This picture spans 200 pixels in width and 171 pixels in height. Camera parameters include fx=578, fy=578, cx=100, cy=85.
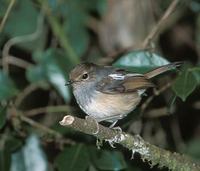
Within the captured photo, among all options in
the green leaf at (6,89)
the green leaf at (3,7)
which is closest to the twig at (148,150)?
the green leaf at (6,89)

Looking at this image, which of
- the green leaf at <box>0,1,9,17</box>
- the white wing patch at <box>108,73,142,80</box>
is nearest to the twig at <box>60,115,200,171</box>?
the white wing patch at <box>108,73,142,80</box>

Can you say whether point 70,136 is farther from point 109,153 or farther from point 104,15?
point 104,15

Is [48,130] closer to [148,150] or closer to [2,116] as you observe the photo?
[2,116]

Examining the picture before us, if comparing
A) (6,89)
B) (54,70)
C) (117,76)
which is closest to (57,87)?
(54,70)

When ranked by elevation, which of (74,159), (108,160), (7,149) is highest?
(7,149)

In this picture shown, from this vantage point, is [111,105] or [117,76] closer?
[111,105]

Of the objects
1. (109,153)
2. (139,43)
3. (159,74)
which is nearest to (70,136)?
(109,153)

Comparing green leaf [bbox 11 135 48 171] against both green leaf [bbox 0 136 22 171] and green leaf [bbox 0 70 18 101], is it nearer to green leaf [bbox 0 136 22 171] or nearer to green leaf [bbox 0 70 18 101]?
green leaf [bbox 0 136 22 171]
